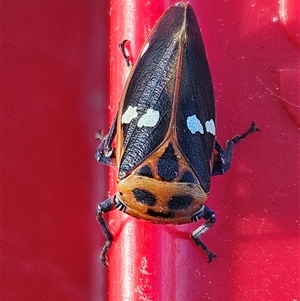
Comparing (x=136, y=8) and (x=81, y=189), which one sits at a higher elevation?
(x=136, y=8)

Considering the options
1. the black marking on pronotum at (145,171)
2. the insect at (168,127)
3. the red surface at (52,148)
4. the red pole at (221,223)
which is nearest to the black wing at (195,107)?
the insect at (168,127)

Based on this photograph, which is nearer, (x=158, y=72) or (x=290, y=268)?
(x=158, y=72)

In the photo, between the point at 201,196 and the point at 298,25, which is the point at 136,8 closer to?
the point at 298,25

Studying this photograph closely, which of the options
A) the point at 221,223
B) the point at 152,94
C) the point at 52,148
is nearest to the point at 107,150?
the point at 52,148

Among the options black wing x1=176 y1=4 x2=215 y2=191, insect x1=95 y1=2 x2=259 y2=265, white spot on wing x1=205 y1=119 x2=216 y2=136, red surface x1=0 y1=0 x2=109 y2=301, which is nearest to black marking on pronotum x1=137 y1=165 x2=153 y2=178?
insect x1=95 y1=2 x2=259 y2=265

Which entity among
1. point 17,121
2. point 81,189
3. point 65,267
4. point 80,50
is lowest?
point 65,267

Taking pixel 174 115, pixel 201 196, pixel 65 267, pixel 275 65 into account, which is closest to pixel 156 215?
pixel 201 196

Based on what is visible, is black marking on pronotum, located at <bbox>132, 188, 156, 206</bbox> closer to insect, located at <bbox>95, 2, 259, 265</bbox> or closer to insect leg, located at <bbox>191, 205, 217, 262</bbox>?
insect, located at <bbox>95, 2, 259, 265</bbox>
